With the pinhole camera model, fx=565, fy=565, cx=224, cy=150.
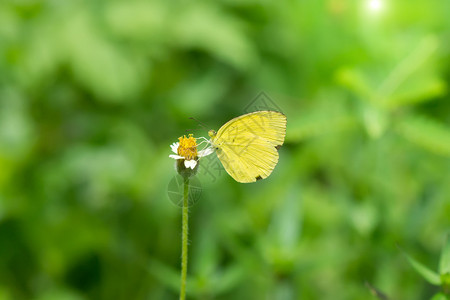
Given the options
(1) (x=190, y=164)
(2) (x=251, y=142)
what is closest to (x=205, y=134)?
(2) (x=251, y=142)

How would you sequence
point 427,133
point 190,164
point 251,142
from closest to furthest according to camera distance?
point 190,164 < point 251,142 < point 427,133

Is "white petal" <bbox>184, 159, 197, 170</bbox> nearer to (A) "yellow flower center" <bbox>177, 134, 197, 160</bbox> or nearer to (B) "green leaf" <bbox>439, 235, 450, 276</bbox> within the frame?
(A) "yellow flower center" <bbox>177, 134, 197, 160</bbox>

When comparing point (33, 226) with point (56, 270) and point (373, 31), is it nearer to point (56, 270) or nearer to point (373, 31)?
point (56, 270)

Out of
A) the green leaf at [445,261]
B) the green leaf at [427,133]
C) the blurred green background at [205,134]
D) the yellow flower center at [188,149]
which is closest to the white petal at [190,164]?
the yellow flower center at [188,149]

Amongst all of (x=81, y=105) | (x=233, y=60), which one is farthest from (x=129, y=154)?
(x=233, y=60)

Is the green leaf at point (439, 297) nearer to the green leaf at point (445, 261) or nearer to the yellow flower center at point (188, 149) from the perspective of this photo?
the green leaf at point (445, 261)

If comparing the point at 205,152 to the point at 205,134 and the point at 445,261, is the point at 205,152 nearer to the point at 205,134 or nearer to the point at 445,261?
the point at 445,261

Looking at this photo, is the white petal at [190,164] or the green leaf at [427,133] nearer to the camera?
the white petal at [190,164]
